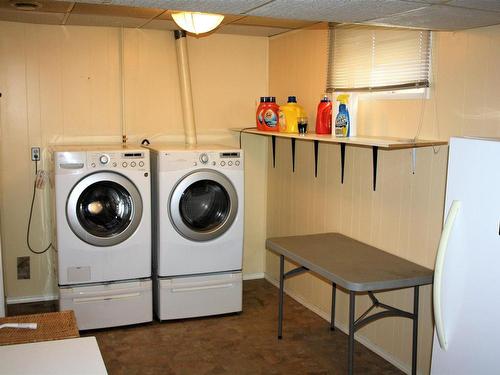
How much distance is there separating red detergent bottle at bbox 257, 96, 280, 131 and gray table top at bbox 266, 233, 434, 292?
103cm

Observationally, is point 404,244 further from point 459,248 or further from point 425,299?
point 459,248

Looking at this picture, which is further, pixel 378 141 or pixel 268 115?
pixel 268 115

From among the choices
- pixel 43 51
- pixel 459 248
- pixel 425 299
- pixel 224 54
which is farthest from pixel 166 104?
pixel 459 248

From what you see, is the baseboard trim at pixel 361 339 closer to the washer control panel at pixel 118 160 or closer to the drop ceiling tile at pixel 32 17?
the washer control panel at pixel 118 160

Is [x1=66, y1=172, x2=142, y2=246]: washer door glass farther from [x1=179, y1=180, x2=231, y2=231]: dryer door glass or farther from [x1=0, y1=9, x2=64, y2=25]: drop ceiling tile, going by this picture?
[x1=0, y1=9, x2=64, y2=25]: drop ceiling tile

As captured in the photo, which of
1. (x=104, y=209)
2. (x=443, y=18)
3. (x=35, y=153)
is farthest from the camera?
(x=35, y=153)

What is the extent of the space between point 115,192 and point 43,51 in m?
1.28

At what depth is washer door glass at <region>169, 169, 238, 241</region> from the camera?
13.6 ft

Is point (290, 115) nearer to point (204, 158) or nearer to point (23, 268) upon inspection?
point (204, 158)

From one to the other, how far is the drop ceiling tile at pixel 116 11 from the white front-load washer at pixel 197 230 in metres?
0.93

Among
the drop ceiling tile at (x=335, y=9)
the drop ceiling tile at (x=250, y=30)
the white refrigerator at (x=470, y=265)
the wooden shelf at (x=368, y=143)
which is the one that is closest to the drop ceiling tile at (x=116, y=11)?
the drop ceiling tile at (x=250, y=30)

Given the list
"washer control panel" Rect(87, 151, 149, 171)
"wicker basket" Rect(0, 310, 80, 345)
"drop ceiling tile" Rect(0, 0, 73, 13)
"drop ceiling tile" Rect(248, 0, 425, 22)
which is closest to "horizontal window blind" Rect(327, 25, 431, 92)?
"drop ceiling tile" Rect(248, 0, 425, 22)

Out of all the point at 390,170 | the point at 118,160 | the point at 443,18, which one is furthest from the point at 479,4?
the point at 118,160

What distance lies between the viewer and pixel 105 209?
4121 millimetres
